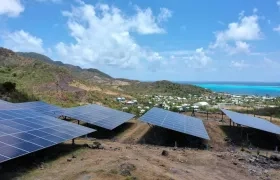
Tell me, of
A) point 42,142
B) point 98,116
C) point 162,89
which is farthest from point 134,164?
point 162,89

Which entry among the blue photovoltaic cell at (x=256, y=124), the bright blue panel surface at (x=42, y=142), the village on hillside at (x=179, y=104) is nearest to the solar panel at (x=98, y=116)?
the bright blue panel surface at (x=42, y=142)

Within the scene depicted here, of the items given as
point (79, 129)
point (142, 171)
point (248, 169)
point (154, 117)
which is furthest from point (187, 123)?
point (142, 171)

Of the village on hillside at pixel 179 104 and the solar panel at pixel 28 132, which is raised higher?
the solar panel at pixel 28 132

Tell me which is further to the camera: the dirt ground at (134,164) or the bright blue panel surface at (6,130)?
the bright blue panel surface at (6,130)

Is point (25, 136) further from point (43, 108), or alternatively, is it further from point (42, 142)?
point (43, 108)

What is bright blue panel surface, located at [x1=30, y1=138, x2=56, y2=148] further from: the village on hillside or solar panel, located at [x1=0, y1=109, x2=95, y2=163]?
the village on hillside

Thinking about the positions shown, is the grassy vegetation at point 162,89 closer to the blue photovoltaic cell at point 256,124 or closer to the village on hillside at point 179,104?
the village on hillside at point 179,104
